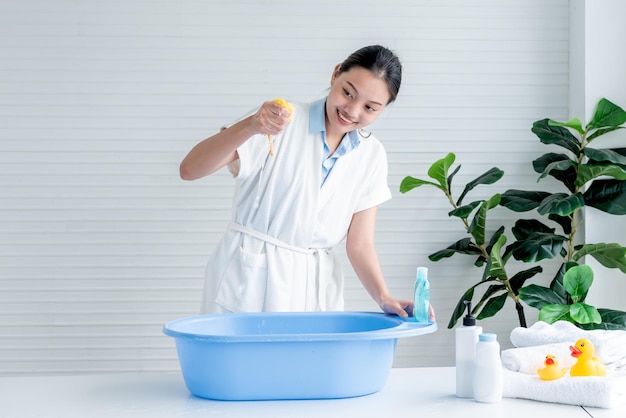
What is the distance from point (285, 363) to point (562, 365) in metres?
0.62

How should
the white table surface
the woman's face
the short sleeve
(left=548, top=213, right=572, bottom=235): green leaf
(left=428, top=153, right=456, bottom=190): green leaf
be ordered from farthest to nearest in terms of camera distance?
(left=548, top=213, right=572, bottom=235): green leaf, (left=428, top=153, right=456, bottom=190): green leaf, the short sleeve, the woman's face, the white table surface

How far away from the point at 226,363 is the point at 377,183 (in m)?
0.96

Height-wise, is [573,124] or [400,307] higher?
[573,124]

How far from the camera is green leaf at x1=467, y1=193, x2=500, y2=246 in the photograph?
3483mm

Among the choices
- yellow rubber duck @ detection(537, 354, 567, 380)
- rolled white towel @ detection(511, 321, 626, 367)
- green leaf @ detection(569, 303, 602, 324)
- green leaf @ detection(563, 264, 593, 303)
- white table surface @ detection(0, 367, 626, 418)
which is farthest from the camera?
green leaf @ detection(563, 264, 593, 303)

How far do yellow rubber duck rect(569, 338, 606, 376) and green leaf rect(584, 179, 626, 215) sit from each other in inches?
71.2

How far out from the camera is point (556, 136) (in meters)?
3.50

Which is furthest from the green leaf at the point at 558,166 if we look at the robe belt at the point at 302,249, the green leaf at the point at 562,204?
the robe belt at the point at 302,249

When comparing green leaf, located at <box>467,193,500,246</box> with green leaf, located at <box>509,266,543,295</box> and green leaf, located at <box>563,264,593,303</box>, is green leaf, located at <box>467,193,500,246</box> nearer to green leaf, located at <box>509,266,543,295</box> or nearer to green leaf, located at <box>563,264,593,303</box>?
green leaf, located at <box>509,266,543,295</box>

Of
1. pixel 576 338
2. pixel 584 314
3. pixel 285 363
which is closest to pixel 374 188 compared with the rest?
pixel 576 338

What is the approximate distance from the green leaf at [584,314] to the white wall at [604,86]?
40 cm

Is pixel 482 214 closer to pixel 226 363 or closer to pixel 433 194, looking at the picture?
pixel 433 194

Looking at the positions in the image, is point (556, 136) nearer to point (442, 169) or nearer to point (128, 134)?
point (442, 169)

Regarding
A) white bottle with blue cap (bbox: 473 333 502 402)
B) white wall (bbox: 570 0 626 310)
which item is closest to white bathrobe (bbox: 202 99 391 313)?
white bottle with blue cap (bbox: 473 333 502 402)
